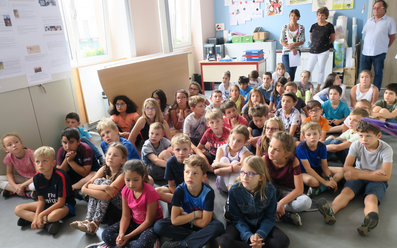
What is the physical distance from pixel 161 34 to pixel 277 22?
3.23 m

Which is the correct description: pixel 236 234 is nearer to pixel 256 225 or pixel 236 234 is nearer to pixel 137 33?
pixel 256 225

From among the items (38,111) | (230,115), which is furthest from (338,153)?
(38,111)

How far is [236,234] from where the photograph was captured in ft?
6.11

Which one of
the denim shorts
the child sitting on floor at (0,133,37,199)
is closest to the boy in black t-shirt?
the child sitting on floor at (0,133,37,199)

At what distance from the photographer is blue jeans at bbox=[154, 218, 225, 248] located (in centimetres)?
184

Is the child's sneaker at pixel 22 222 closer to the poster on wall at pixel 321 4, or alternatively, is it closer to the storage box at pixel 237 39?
the storage box at pixel 237 39

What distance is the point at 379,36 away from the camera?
14.9 feet

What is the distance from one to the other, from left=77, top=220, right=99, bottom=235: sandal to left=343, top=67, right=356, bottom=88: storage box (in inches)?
226

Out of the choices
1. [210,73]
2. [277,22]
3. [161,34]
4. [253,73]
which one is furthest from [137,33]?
[277,22]

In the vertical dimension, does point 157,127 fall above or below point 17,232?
above

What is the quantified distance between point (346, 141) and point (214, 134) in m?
1.33

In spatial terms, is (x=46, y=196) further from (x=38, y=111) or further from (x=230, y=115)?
(x=230, y=115)

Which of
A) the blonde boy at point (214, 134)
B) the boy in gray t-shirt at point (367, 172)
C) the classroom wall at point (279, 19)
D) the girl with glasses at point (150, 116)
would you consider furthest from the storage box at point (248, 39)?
the boy in gray t-shirt at point (367, 172)

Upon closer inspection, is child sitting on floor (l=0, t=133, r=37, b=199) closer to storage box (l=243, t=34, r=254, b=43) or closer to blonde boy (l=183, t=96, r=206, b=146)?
blonde boy (l=183, t=96, r=206, b=146)
